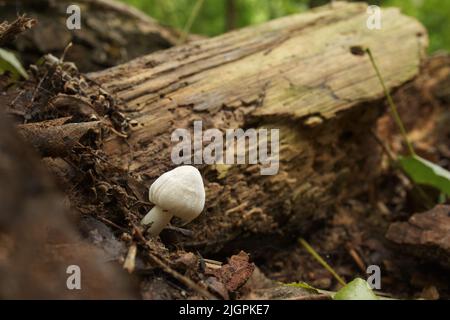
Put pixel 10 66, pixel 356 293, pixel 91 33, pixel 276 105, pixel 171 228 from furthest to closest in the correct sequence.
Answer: pixel 91 33 < pixel 276 105 < pixel 10 66 < pixel 171 228 < pixel 356 293

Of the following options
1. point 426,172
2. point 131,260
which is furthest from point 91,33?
point 131,260

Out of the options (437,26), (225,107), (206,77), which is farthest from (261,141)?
(437,26)

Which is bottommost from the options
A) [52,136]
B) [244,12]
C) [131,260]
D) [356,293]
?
[356,293]

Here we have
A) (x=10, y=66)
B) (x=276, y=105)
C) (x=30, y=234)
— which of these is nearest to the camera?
(x=30, y=234)

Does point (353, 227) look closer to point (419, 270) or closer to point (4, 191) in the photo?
point (419, 270)

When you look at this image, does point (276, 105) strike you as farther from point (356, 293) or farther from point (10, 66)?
point (10, 66)

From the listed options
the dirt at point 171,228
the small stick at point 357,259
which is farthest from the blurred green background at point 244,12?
the small stick at point 357,259

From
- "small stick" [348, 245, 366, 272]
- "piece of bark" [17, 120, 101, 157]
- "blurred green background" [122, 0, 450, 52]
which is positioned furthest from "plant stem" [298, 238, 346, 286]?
"blurred green background" [122, 0, 450, 52]

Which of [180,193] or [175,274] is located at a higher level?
[180,193]
